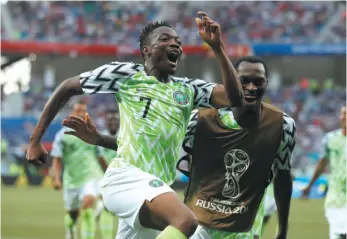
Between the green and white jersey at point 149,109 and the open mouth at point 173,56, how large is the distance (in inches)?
6.8

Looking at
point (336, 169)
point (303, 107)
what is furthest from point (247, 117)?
point (303, 107)

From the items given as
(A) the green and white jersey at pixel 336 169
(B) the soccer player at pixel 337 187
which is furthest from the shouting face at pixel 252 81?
(A) the green and white jersey at pixel 336 169

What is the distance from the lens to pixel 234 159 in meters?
6.27

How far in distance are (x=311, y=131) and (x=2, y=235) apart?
21.3 metres

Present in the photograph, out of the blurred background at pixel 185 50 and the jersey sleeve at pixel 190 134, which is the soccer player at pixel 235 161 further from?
the blurred background at pixel 185 50

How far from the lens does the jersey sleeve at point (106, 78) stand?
5955mm

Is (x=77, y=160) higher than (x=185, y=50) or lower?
higher

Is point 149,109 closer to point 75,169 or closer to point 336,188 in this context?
point 336,188

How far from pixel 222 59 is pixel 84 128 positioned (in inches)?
57.2

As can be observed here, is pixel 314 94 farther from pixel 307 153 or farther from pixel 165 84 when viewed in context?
pixel 165 84

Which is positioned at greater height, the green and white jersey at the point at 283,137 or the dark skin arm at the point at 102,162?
the green and white jersey at the point at 283,137

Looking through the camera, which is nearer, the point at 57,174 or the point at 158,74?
the point at 158,74

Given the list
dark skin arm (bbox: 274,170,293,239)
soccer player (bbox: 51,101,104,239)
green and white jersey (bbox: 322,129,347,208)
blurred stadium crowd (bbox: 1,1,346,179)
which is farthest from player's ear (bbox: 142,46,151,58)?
blurred stadium crowd (bbox: 1,1,346,179)

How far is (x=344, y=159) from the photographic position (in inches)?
447
